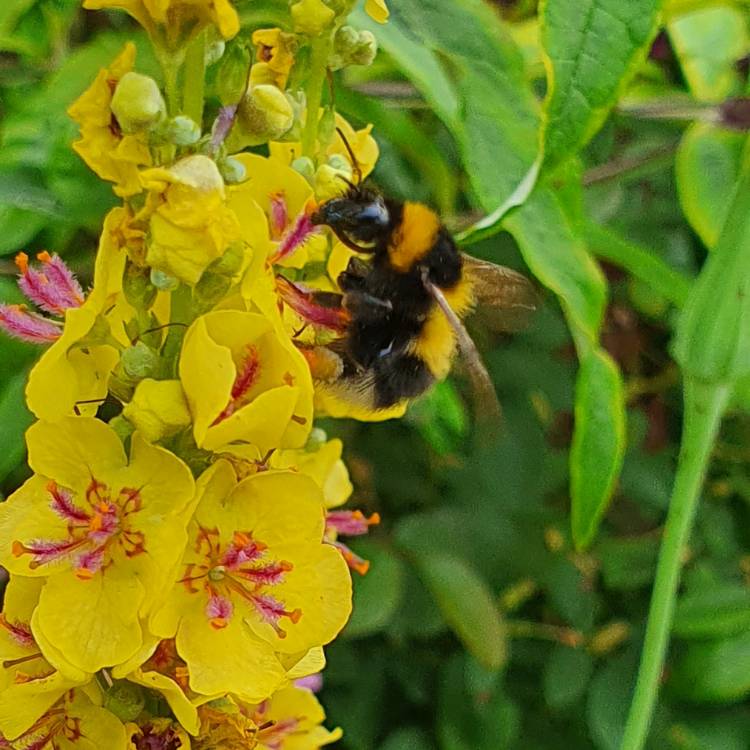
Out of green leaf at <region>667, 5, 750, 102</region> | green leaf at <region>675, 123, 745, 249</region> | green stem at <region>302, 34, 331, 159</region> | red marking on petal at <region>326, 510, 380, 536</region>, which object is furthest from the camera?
green leaf at <region>667, 5, 750, 102</region>

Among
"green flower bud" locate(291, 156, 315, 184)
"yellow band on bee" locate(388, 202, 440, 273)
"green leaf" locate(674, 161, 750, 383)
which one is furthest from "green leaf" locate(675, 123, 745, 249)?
"green flower bud" locate(291, 156, 315, 184)

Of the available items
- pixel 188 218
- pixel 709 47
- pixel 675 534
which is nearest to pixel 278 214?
pixel 188 218

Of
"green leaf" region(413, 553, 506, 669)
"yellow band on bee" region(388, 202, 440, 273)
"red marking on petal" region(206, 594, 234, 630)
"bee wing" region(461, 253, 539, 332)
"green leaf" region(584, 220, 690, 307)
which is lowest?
"green leaf" region(413, 553, 506, 669)

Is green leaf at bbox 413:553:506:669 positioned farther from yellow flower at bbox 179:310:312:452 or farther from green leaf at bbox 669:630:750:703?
yellow flower at bbox 179:310:312:452

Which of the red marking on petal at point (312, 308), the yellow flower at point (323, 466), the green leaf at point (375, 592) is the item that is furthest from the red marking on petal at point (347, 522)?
the green leaf at point (375, 592)

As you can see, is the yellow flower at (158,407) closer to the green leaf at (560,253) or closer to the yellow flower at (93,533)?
the yellow flower at (93,533)

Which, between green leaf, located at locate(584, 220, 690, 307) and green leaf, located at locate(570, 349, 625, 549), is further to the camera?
green leaf, located at locate(584, 220, 690, 307)

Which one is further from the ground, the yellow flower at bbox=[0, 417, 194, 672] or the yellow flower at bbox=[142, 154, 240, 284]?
the yellow flower at bbox=[142, 154, 240, 284]

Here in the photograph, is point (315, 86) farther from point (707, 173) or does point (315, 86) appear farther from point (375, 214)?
point (707, 173)
